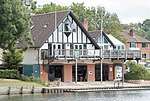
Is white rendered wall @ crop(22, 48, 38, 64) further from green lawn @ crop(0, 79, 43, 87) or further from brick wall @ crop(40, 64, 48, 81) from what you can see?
green lawn @ crop(0, 79, 43, 87)

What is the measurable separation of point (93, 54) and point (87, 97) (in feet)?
57.5

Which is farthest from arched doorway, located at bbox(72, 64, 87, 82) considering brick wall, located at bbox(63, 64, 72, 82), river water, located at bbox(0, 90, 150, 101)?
river water, located at bbox(0, 90, 150, 101)

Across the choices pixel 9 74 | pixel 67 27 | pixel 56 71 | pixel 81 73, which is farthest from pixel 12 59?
pixel 81 73

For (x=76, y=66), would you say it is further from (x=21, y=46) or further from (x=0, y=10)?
(x=0, y=10)

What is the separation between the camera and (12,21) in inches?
2109

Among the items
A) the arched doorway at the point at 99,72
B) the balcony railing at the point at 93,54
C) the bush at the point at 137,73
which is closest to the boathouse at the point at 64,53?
the balcony railing at the point at 93,54

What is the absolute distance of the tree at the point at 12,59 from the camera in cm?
6606

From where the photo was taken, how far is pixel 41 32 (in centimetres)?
6944

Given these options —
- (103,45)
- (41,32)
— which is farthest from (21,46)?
(103,45)

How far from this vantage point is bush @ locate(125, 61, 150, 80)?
233 ft

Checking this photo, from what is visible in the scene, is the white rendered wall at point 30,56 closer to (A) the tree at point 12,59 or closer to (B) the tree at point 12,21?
(A) the tree at point 12,59

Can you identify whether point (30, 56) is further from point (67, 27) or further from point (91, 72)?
point (91, 72)

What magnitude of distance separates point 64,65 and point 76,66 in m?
2.34

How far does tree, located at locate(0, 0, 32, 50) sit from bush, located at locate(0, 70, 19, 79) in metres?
9.09
